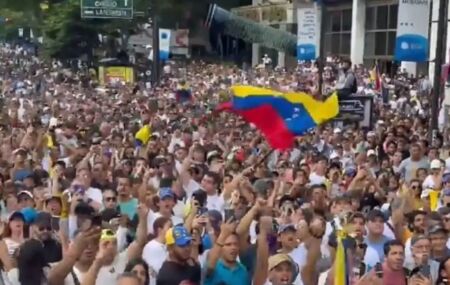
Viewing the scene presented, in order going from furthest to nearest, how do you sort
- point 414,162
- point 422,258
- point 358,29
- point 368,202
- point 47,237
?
point 358,29
point 414,162
point 368,202
point 47,237
point 422,258

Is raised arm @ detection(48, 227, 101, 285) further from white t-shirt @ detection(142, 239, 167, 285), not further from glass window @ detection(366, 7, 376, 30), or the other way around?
glass window @ detection(366, 7, 376, 30)

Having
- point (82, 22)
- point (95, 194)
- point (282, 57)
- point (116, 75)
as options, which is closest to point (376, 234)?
point (95, 194)

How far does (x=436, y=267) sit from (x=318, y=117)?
6220 mm

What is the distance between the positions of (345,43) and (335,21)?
6.79 ft

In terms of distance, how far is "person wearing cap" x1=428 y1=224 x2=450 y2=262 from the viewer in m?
8.06

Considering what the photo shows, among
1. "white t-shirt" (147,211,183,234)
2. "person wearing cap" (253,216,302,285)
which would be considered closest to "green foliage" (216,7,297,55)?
"white t-shirt" (147,211,183,234)

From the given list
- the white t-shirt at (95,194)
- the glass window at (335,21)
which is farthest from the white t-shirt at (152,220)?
the glass window at (335,21)

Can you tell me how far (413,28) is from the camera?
1756 centimetres

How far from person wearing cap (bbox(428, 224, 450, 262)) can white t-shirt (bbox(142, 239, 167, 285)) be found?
6.95ft

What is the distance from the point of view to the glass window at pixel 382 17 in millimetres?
40456

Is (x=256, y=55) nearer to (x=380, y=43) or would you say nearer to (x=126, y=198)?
(x=380, y=43)

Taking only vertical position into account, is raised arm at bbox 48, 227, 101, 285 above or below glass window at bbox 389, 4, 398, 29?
below

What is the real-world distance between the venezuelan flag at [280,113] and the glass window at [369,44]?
92.6 feet

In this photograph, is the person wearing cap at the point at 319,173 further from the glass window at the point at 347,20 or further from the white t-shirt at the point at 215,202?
the glass window at the point at 347,20
